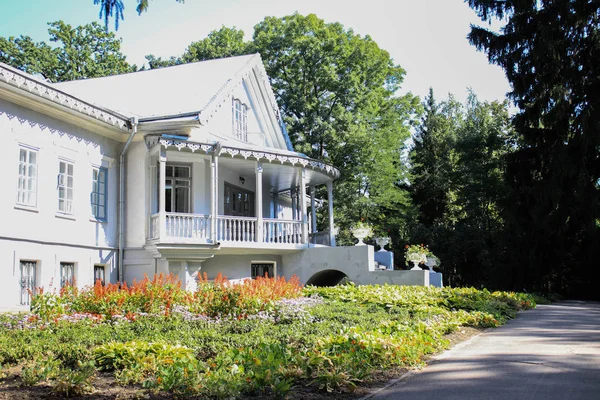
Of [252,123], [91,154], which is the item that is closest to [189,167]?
[91,154]

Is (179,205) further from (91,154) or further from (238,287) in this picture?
(238,287)

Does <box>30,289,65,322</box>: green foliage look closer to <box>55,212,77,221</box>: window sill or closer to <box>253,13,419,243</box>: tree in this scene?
<box>55,212,77,221</box>: window sill

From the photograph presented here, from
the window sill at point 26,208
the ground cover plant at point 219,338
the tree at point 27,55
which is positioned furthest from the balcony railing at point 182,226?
the tree at point 27,55

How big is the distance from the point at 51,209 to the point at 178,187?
15.2 ft

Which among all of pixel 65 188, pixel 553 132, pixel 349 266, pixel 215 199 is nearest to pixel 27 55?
pixel 65 188

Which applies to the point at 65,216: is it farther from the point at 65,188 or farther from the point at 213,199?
the point at 213,199

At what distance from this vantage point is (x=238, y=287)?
1099cm

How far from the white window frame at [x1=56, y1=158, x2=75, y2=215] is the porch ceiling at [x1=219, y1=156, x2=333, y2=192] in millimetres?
4509

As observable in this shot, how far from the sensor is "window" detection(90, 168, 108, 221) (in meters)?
16.8

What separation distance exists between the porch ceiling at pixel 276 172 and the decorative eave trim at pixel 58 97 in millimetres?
3440

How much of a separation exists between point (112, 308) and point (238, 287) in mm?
2287

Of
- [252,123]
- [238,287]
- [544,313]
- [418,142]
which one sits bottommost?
[544,313]

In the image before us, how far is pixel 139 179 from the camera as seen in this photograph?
17.9 metres

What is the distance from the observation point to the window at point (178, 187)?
18.7 m
